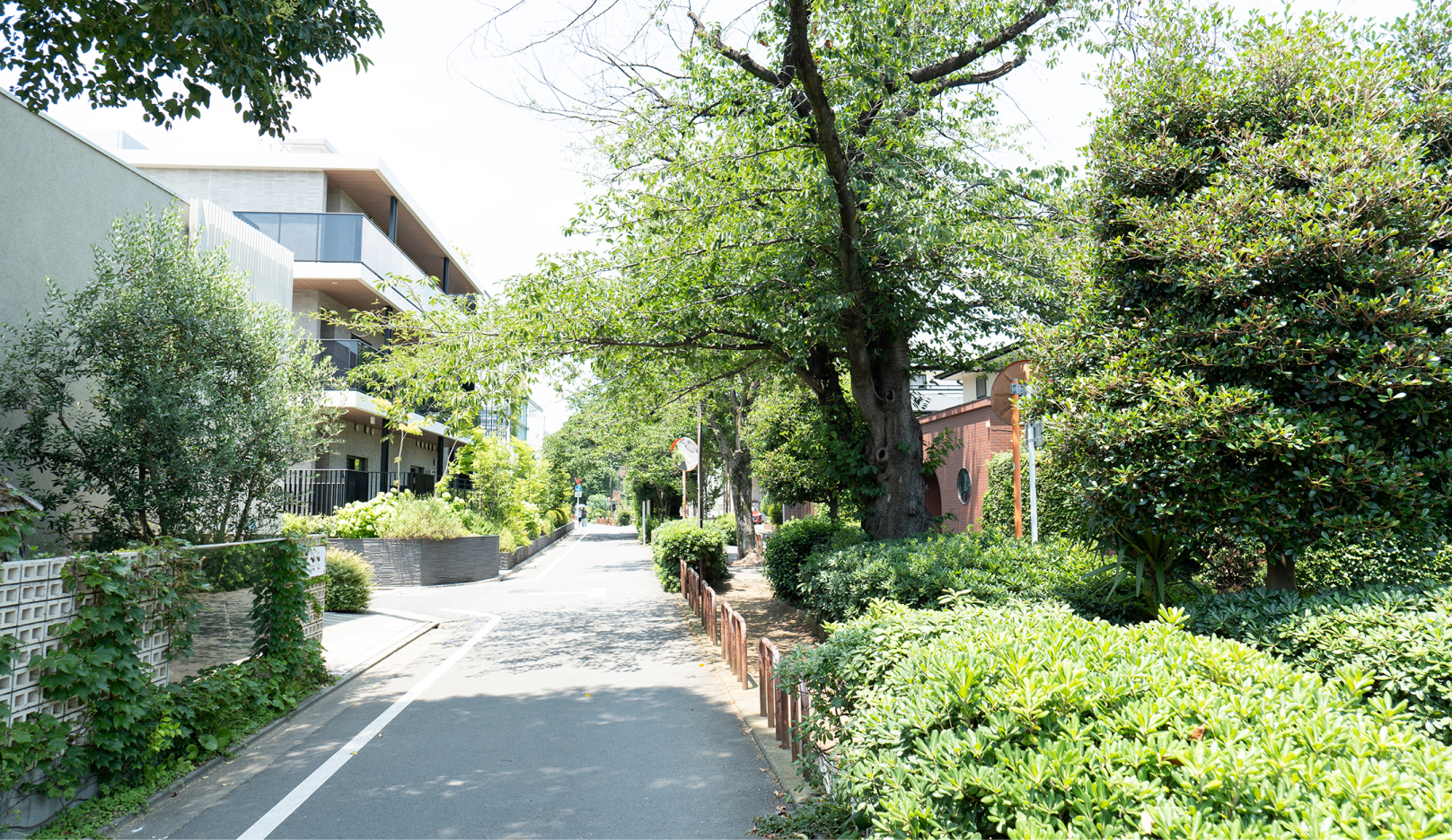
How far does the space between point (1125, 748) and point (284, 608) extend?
26.0 feet

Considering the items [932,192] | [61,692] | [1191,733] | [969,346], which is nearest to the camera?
[1191,733]

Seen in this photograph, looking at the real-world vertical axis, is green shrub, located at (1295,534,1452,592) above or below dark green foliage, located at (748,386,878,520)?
below

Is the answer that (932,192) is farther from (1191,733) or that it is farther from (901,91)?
(1191,733)

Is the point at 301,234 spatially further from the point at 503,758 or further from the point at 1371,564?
the point at 1371,564

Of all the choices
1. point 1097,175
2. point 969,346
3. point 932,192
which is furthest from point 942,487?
point 1097,175

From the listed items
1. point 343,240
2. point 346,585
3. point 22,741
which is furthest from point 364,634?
point 343,240

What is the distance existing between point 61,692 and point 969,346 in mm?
10812

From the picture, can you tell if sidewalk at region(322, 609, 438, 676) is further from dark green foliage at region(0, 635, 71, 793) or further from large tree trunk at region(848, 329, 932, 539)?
large tree trunk at region(848, 329, 932, 539)

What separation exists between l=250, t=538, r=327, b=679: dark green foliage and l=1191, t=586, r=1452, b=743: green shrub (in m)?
8.00

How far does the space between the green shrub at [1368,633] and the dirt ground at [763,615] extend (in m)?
5.12

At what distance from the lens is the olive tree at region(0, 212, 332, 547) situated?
818cm

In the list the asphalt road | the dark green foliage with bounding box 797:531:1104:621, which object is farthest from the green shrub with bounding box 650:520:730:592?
the dark green foliage with bounding box 797:531:1104:621

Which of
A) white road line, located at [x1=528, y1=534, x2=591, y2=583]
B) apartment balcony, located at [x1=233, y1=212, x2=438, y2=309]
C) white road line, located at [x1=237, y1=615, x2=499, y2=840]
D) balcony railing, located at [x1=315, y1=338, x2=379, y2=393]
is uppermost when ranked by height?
apartment balcony, located at [x1=233, y1=212, x2=438, y2=309]

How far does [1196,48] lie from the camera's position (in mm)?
6074
